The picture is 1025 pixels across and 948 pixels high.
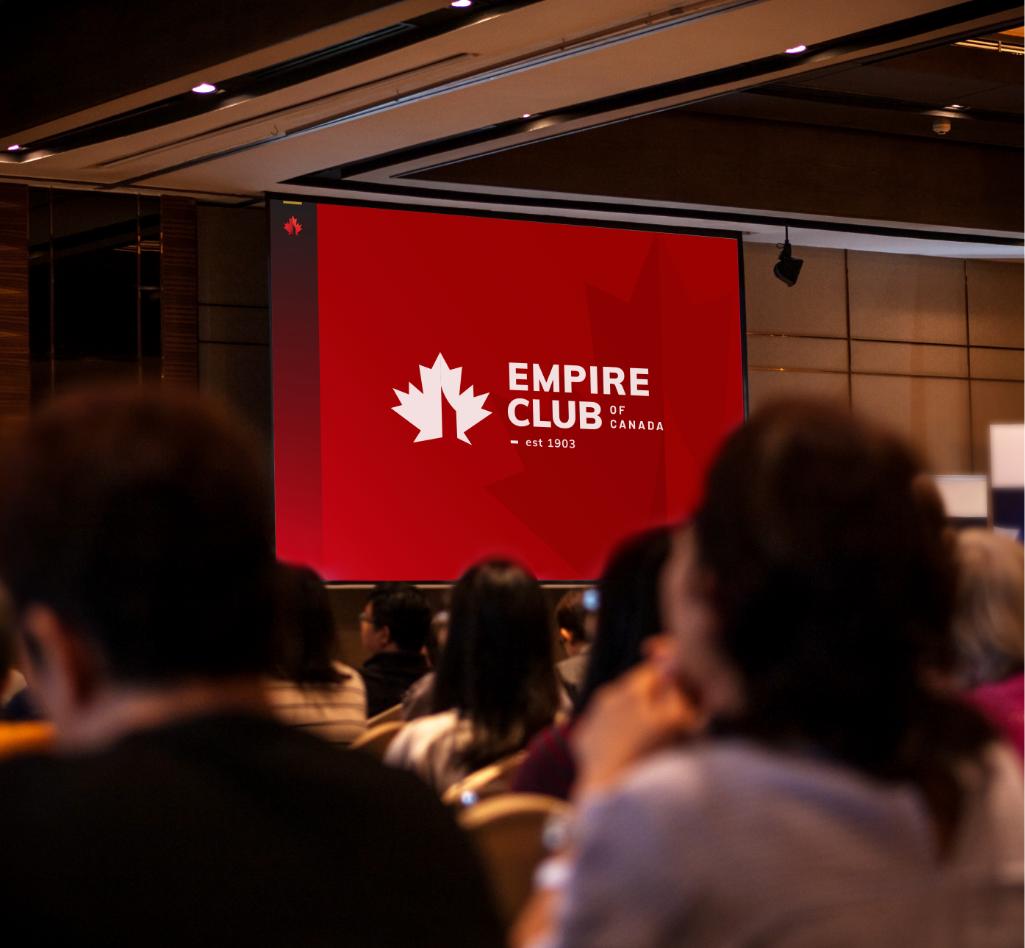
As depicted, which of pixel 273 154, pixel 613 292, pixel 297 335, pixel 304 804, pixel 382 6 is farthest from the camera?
pixel 613 292

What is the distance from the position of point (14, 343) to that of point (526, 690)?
5736 mm

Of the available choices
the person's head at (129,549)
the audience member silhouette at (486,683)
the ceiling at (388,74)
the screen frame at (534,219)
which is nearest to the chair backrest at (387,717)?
the audience member silhouette at (486,683)

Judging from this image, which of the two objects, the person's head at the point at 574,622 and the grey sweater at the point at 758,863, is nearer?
the grey sweater at the point at 758,863

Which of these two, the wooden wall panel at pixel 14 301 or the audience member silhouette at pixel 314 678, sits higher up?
the wooden wall panel at pixel 14 301

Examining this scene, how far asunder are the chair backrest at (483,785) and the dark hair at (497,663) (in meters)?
0.14

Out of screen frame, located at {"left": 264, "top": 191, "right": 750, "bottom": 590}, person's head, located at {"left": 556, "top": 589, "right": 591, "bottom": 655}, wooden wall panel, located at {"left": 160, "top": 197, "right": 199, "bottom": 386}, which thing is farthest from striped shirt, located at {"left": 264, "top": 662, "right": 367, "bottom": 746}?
wooden wall panel, located at {"left": 160, "top": 197, "right": 199, "bottom": 386}

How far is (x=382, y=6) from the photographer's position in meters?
5.47

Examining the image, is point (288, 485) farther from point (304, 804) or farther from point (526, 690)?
point (304, 804)

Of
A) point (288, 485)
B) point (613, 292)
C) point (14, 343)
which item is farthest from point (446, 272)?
point (14, 343)

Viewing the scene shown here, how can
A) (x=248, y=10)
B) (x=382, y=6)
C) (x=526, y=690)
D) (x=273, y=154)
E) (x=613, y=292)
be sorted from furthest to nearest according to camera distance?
1. (x=613, y=292)
2. (x=273, y=154)
3. (x=248, y=10)
4. (x=382, y=6)
5. (x=526, y=690)

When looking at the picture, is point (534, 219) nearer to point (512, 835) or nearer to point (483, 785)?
point (483, 785)

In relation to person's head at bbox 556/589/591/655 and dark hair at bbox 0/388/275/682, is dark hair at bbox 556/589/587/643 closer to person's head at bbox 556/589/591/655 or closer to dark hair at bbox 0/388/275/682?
person's head at bbox 556/589/591/655

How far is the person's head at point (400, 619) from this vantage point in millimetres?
4655

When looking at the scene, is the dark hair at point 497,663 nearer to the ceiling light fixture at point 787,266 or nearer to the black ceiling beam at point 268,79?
the black ceiling beam at point 268,79
